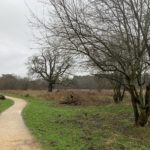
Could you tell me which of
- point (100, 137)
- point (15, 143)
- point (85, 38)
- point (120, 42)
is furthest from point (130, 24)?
point (15, 143)

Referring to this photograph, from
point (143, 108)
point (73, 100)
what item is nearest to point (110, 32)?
point (143, 108)

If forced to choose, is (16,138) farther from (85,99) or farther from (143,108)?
(85,99)

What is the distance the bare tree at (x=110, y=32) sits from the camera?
53.0ft

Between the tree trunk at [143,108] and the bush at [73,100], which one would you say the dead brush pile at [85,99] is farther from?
the tree trunk at [143,108]

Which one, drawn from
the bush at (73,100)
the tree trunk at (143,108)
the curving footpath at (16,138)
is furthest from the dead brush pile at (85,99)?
the curving footpath at (16,138)

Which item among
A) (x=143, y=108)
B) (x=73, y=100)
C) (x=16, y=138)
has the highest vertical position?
(x=73, y=100)

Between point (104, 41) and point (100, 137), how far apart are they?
4.15m

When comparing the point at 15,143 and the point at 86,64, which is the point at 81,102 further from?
the point at 15,143

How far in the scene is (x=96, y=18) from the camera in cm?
1638

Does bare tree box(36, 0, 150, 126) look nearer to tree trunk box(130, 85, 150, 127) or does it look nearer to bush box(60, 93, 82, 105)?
tree trunk box(130, 85, 150, 127)

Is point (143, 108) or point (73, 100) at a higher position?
point (73, 100)

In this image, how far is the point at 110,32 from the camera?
16.6 meters

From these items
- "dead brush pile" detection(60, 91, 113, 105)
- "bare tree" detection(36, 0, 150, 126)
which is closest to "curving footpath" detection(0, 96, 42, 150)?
"bare tree" detection(36, 0, 150, 126)

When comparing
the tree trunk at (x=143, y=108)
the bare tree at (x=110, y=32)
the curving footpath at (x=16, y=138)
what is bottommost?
the curving footpath at (x=16, y=138)
